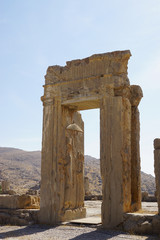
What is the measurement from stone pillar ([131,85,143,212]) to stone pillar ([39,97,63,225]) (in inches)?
79.5

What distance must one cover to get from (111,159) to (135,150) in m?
1.06

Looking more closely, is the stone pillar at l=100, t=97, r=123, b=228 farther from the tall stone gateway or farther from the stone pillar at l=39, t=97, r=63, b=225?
the stone pillar at l=39, t=97, r=63, b=225

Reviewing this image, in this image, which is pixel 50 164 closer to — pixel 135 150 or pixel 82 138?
pixel 82 138

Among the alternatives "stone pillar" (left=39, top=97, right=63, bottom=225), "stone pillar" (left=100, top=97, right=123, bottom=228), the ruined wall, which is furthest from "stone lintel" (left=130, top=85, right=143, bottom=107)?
"stone pillar" (left=39, top=97, right=63, bottom=225)

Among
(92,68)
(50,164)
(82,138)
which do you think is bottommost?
(50,164)

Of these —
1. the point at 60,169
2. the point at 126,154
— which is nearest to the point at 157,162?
the point at 126,154

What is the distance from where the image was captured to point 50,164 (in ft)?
26.6

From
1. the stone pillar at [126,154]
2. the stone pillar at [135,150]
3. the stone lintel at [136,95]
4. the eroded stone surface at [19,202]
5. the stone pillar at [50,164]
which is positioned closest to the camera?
the stone pillar at [126,154]

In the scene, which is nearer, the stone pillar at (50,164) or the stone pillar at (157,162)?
the stone pillar at (157,162)

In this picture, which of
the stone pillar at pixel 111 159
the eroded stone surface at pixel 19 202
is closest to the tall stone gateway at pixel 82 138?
the stone pillar at pixel 111 159

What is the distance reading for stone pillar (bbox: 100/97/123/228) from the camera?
6.91m

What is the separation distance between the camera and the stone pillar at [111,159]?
6.91 meters

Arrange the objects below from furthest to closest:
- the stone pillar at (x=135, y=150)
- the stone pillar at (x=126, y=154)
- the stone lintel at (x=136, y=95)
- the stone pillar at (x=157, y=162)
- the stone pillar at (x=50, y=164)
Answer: the stone lintel at (x=136, y=95), the stone pillar at (x=50, y=164), the stone pillar at (x=135, y=150), the stone pillar at (x=126, y=154), the stone pillar at (x=157, y=162)

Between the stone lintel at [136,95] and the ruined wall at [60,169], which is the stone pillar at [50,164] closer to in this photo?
the ruined wall at [60,169]
